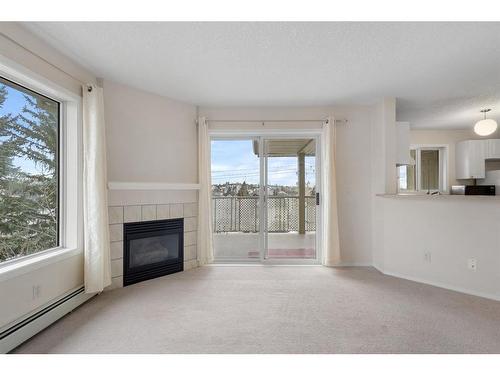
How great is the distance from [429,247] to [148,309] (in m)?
3.26

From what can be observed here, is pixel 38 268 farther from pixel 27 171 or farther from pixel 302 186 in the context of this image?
pixel 302 186

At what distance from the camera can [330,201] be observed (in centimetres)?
367

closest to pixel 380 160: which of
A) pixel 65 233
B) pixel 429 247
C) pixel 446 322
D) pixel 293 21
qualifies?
pixel 429 247

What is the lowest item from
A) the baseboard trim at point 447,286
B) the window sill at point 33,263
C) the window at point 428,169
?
the baseboard trim at point 447,286

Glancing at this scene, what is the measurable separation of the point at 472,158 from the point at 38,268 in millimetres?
6815

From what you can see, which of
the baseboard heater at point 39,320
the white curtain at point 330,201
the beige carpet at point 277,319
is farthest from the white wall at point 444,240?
the baseboard heater at point 39,320

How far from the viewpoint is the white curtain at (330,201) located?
145 inches

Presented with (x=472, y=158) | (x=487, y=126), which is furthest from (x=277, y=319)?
(x=472, y=158)

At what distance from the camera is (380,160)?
3588mm

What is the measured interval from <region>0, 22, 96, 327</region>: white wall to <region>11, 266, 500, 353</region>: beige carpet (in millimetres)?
268

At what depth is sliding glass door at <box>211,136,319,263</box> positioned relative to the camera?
396 centimetres

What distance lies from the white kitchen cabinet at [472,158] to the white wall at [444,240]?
9.26 ft

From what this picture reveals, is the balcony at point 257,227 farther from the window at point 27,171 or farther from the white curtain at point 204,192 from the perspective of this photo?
the window at point 27,171
